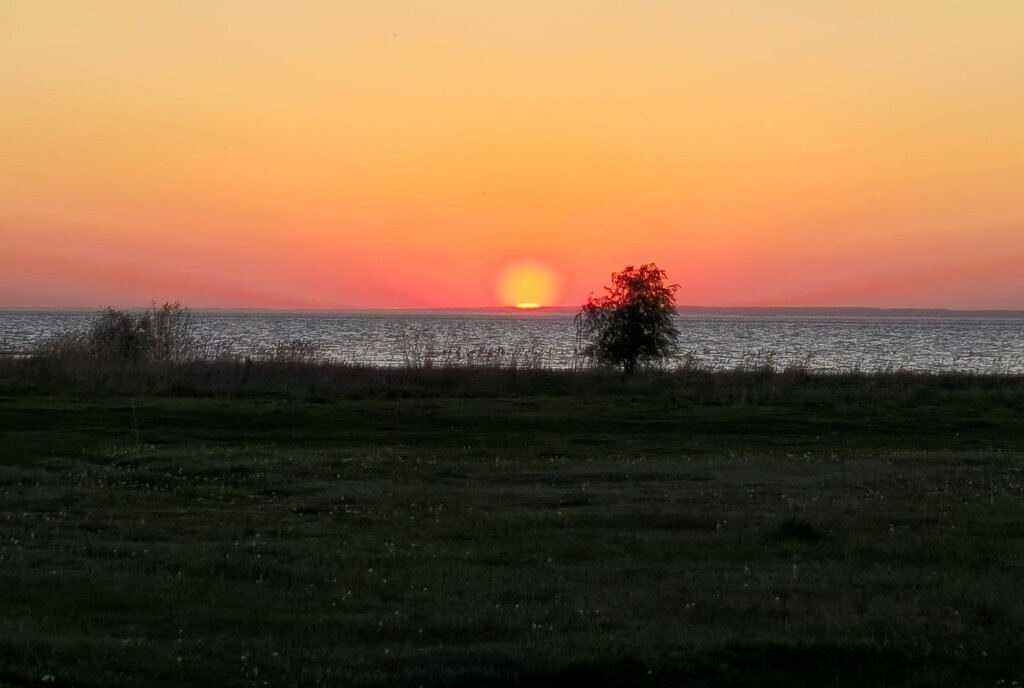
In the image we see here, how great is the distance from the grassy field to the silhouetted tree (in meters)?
23.1

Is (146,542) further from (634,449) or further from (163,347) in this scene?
(163,347)

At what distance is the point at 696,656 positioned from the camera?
8.48 meters

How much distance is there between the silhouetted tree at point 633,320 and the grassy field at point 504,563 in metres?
23.1

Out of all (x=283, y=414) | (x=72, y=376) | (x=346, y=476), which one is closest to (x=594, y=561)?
(x=346, y=476)

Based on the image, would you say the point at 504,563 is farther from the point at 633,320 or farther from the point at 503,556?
the point at 633,320

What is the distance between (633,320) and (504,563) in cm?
3677

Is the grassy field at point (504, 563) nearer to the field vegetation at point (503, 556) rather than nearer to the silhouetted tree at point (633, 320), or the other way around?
the field vegetation at point (503, 556)

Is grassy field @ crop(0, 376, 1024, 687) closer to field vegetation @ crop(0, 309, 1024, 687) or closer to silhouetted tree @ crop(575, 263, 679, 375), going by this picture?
field vegetation @ crop(0, 309, 1024, 687)

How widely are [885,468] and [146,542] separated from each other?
13.3 m

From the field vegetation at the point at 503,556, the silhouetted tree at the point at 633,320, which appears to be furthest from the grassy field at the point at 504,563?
the silhouetted tree at the point at 633,320

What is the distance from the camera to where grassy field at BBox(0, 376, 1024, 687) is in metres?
8.37

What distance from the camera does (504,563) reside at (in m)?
11.8

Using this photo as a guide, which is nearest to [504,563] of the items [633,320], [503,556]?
[503,556]

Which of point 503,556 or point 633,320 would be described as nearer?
point 503,556
